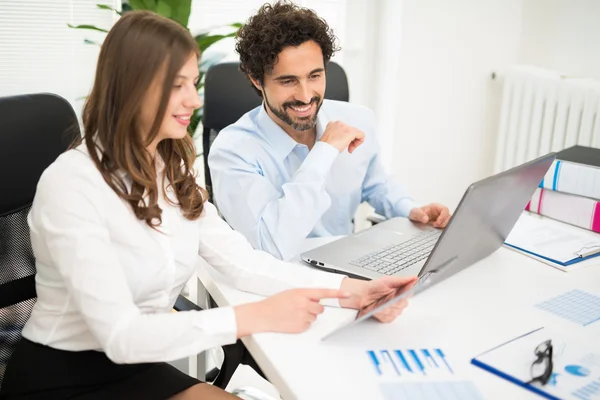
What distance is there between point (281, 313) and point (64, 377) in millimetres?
373

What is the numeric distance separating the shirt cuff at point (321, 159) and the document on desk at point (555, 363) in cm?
64

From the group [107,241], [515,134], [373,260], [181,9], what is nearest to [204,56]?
[181,9]

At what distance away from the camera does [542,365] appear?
97 cm

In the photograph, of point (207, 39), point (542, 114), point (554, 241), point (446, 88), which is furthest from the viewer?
point (446, 88)

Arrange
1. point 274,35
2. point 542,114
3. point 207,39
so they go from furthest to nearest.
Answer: point 542,114 → point 207,39 → point 274,35

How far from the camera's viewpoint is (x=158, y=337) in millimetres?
975

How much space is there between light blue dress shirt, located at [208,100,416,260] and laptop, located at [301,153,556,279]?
0.12 metres

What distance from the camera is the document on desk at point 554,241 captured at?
143 cm

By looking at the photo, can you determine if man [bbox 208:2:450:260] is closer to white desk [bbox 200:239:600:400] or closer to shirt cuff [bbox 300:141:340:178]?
shirt cuff [bbox 300:141:340:178]

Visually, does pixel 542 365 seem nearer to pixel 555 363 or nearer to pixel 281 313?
pixel 555 363

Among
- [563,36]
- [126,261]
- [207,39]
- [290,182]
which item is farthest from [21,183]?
[563,36]

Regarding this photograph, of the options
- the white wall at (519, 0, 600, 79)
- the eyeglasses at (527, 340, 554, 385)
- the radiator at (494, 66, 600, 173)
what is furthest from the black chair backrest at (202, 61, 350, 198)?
the white wall at (519, 0, 600, 79)

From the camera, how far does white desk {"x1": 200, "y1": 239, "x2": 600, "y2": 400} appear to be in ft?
3.02

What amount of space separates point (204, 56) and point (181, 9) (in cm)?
36
